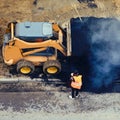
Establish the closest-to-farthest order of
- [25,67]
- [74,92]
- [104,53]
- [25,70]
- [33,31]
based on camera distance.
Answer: [74,92] → [33,31] → [25,67] → [25,70] → [104,53]

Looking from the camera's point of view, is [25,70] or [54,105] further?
[25,70]

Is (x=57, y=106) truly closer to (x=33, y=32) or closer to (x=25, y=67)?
(x=25, y=67)

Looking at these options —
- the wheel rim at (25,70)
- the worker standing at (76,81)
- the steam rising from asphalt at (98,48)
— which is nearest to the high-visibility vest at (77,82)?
the worker standing at (76,81)

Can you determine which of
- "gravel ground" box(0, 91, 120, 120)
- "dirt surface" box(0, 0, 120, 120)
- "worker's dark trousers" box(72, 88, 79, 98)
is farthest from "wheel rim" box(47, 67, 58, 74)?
"worker's dark trousers" box(72, 88, 79, 98)

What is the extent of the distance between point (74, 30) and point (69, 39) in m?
1.25

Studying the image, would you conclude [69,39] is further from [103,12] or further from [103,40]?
[103,12]

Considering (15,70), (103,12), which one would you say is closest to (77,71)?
(15,70)

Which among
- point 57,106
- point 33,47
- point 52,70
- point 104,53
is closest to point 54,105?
point 57,106

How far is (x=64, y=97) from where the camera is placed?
53.2ft

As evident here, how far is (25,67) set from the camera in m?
16.5

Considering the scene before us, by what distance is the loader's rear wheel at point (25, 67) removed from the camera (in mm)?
16370

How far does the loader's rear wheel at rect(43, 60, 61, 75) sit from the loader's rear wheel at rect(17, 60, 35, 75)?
54 centimetres

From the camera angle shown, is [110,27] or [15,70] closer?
[15,70]

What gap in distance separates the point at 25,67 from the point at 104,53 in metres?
3.46
